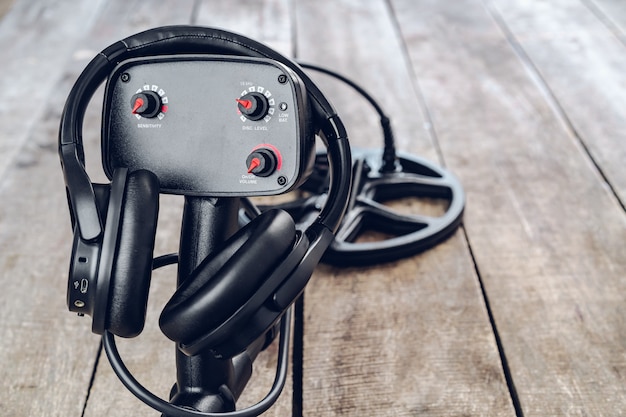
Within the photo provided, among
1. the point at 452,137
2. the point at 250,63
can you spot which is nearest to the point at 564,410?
the point at 250,63

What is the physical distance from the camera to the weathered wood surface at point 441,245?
2.59 feet

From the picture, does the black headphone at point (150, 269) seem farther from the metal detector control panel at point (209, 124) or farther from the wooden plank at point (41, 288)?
the wooden plank at point (41, 288)

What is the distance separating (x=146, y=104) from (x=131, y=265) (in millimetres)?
157

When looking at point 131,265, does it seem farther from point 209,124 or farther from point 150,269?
point 209,124

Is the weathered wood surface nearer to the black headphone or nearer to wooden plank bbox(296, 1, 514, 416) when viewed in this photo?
wooden plank bbox(296, 1, 514, 416)

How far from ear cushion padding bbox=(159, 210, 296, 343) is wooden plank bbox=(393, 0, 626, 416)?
38 cm

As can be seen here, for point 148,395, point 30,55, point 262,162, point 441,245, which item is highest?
point 262,162

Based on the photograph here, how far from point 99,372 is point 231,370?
8.1 inches

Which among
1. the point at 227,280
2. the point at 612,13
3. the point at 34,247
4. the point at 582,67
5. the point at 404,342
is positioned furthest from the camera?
the point at 612,13

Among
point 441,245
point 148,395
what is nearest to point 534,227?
point 441,245

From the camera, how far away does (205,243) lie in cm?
66

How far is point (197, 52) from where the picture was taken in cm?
63

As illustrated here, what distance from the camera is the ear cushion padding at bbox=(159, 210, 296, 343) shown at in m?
0.54

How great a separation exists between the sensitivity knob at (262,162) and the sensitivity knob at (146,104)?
99 mm
